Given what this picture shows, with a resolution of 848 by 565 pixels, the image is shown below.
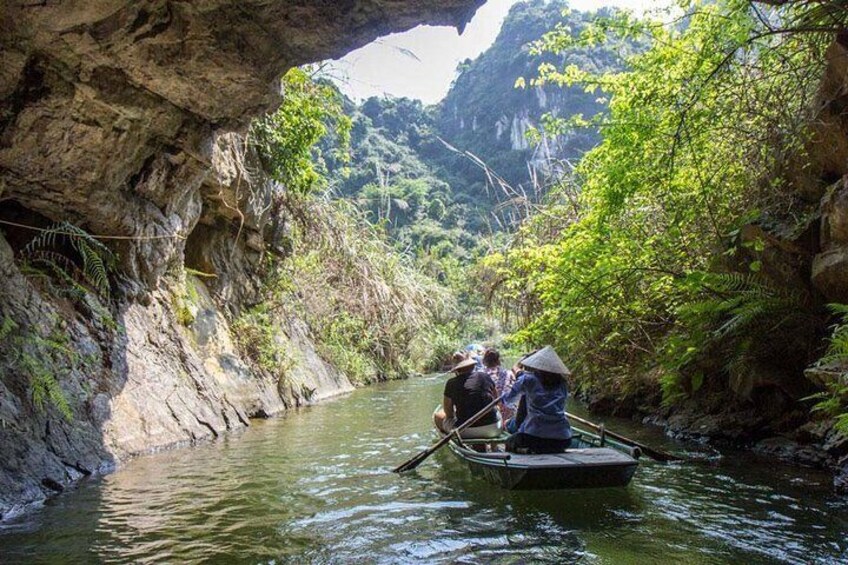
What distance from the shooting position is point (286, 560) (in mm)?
4074

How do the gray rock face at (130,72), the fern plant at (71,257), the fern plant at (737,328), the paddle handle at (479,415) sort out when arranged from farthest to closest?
the paddle handle at (479,415)
the fern plant at (71,257)
the fern plant at (737,328)
the gray rock face at (130,72)

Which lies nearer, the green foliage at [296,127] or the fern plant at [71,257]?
the fern plant at [71,257]

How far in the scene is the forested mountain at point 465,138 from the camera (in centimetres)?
6525

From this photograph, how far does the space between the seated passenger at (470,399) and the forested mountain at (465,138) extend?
48.6 metres

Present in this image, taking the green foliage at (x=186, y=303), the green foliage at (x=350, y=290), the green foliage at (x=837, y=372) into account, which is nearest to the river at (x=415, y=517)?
the green foliage at (x=837, y=372)

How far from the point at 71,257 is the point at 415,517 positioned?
19.6 ft

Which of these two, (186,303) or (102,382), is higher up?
(186,303)

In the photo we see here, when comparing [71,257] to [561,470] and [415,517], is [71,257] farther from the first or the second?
[561,470]

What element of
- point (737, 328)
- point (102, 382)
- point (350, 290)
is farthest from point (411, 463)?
point (350, 290)

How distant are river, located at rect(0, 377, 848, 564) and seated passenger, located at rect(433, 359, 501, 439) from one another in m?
0.63

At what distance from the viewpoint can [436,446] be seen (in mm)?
6781

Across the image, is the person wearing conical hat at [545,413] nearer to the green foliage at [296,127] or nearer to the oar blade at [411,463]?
the oar blade at [411,463]

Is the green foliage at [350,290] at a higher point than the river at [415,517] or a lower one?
higher

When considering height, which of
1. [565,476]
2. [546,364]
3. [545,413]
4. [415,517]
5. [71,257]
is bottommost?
[415,517]
